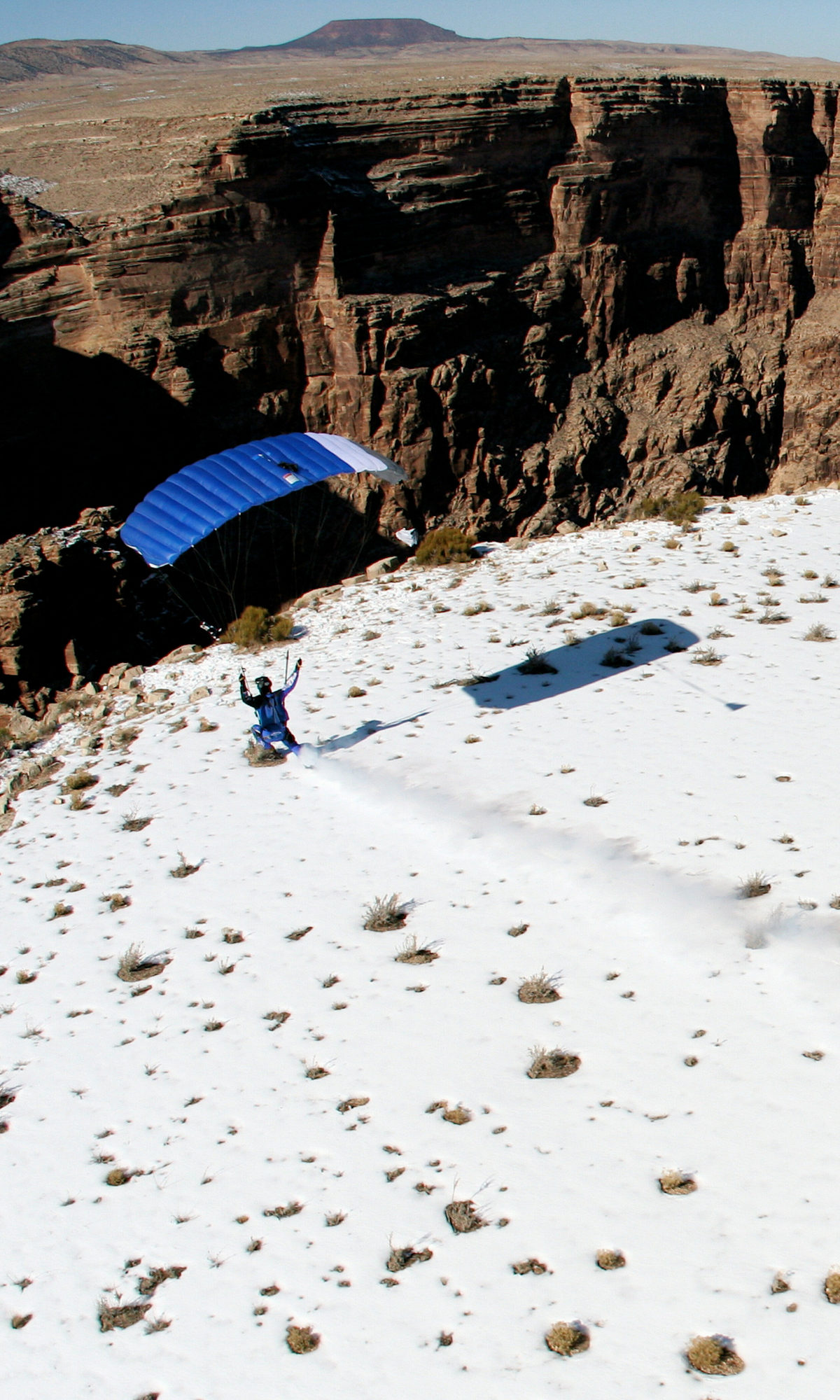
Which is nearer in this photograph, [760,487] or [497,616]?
[497,616]

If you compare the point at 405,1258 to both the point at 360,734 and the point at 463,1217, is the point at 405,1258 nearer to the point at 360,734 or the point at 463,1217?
the point at 463,1217

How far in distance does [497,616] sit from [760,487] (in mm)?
30918

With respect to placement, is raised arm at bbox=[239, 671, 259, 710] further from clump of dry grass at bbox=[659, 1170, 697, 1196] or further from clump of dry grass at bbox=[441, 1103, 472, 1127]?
clump of dry grass at bbox=[659, 1170, 697, 1196]

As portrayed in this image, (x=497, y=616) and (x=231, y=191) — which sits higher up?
(x=231, y=191)

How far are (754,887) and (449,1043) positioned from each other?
2.66 m

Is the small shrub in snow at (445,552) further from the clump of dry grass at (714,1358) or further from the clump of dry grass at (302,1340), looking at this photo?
the clump of dry grass at (714,1358)

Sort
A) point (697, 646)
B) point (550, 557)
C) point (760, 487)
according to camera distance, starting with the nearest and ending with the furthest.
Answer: point (697, 646) → point (550, 557) → point (760, 487)

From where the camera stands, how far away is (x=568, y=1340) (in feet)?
17.3

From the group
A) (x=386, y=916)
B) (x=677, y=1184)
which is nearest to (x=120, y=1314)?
(x=677, y=1184)

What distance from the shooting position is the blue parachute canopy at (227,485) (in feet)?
43.0

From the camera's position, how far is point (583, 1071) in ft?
22.9

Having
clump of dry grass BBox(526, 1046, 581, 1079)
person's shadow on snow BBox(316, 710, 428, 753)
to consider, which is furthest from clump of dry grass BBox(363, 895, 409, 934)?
person's shadow on snow BBox(316, 710, 428, 753)

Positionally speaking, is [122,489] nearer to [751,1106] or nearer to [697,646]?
[697,646]

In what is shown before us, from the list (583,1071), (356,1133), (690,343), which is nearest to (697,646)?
(583,1071)
